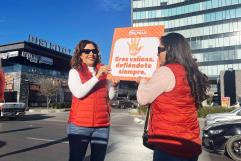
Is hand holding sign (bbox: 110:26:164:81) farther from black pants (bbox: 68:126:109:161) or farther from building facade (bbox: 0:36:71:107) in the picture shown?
building facade (bbox: 0:36:71:107)

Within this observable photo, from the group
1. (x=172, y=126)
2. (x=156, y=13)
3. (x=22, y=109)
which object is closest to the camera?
(x=172, y=126)

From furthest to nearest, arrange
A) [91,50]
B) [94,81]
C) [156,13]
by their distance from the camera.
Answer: [156,13]
[91,50]
[94,81]

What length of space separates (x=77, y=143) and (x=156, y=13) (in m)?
84.7

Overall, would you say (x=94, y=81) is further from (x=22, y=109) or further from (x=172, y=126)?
(x=22, y=109)

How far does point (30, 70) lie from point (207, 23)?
4116 centimetres

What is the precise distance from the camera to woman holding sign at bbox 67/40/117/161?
3.98 m

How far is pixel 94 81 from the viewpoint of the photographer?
3949mm

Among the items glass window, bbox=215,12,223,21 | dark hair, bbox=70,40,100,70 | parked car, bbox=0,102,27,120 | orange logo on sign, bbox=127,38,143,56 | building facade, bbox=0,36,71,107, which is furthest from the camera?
glass window, bbox=215,12,223,21

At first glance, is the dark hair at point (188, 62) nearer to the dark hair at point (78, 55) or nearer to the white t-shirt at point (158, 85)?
the white t-shirt at point (158, 85)

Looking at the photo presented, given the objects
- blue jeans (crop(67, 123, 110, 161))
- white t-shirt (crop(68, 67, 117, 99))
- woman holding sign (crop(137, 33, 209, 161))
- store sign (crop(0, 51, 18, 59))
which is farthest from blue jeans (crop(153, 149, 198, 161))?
store sign (crop(0, 51, 18, 59))

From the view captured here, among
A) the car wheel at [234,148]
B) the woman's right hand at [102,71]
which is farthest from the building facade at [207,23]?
the woman's right hand at [102,71]

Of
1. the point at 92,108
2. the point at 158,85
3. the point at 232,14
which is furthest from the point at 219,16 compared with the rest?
the point at 158,85

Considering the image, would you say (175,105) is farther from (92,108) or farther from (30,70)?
(30,70)

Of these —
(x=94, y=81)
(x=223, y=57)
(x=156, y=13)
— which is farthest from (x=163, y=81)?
(x=156, y=13)
